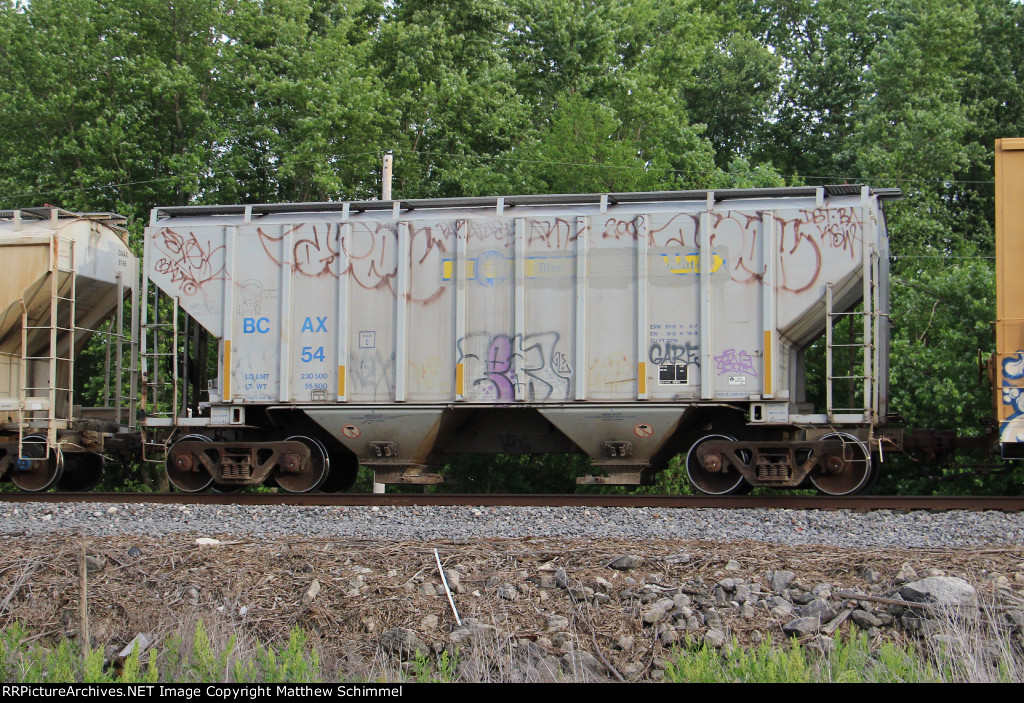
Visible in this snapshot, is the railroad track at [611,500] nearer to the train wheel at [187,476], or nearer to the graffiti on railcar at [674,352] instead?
the train wheel at [187,476]

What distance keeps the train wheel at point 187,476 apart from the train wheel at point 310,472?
3.12ft

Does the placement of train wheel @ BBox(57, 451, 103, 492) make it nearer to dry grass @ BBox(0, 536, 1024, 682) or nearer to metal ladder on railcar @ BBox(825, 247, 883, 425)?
dry grass @ BBox(0, 536, 1024, 682)

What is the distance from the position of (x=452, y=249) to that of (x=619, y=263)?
200 cm

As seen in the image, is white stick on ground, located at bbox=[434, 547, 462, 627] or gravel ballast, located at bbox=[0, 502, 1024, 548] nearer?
white stick on ground, located at bbox=[434, 547, 462, 627]

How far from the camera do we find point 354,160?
22.7m

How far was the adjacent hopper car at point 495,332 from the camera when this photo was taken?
432 inches

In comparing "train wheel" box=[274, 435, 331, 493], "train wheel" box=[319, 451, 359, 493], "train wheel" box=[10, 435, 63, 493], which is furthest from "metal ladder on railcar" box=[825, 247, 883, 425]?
"train wheel" box=[10, 435, 63, 493]

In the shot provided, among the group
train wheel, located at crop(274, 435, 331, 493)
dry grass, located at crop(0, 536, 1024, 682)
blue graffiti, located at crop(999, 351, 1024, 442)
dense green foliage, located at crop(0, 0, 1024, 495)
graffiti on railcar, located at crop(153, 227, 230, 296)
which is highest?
dense green foliage, located at crop(0, 0, 1024, 495)

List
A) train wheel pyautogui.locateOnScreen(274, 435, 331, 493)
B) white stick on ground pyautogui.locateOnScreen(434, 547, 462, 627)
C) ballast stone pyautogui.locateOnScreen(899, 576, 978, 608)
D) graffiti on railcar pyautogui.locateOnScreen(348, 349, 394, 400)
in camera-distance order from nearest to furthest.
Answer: ballast stone pyautogui.locateOnScreen(899, 576, 978, 608)
white stick on ground pyautogui.locateOnScreen(434, 547, 462, 627)
graffiti on railcar pyautogui.locateOnScreen(348, 349, 394, 400)
train wheel pyautogui.locateOnScreen(274, 435, 331, 493)

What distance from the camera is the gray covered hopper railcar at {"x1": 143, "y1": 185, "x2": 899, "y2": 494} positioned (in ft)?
36.0

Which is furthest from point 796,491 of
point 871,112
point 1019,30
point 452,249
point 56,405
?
point 1019,30

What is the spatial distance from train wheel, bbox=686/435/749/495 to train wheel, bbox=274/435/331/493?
4409 millimetres

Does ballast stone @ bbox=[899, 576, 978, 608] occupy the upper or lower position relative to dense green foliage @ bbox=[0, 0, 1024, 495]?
lower

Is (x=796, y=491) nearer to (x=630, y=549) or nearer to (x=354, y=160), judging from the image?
(x=630, y=549)
